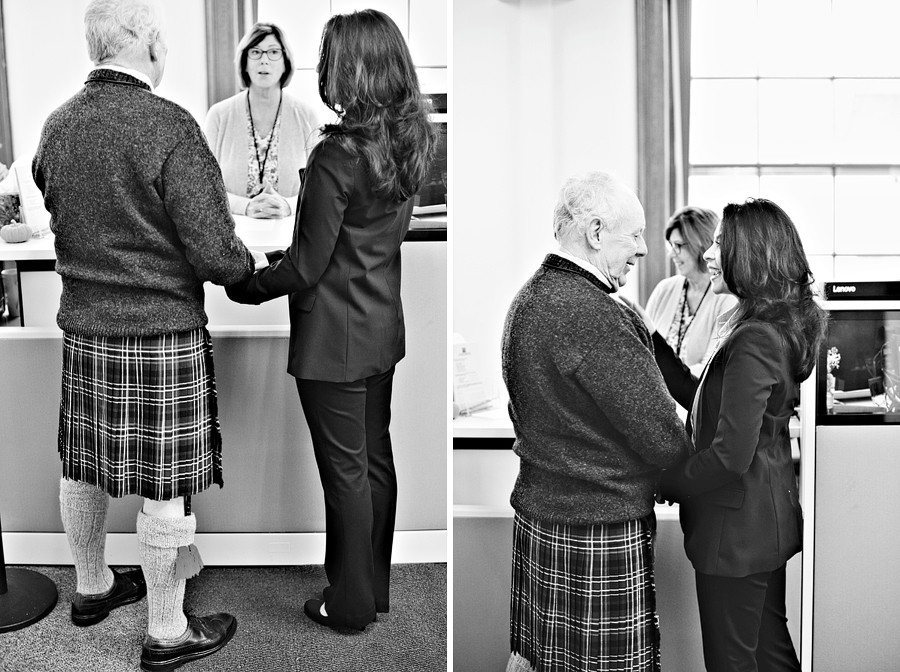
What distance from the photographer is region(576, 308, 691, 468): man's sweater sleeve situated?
160 centimetres

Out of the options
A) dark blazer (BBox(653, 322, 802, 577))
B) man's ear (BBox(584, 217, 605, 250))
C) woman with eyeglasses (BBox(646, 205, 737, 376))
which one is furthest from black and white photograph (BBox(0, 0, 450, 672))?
woman with eyeglasses (BBox(646, 205, 737, 376))

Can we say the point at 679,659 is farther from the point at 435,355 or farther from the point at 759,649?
the point at 435,355

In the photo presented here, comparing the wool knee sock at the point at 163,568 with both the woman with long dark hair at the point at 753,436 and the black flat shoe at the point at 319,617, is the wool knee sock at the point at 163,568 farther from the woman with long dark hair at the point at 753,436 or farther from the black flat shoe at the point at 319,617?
the woman with long dark hair at the point at 753,436

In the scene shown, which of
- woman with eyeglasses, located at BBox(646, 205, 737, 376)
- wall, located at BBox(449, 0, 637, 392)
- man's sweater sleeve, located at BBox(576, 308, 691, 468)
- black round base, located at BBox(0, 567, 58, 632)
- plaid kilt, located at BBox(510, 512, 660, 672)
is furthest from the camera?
wall, located at BBox(449, 0, 637, 392)

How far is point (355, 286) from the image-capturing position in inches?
68.6

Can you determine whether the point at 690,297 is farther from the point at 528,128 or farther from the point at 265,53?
the point at 265,53

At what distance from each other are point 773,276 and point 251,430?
120cm

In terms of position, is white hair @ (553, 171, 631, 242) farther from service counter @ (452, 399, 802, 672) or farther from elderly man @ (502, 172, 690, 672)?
service counter @ (452, 399, 802, 672)

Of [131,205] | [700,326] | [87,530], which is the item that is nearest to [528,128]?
[700,326]

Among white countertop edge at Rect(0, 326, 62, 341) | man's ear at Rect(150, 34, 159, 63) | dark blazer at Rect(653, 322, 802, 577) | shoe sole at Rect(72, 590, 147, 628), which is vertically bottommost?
shoe sole at Rect(72, 590, 147, 628)

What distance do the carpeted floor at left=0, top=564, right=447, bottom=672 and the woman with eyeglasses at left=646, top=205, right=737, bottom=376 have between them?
50.7 inches

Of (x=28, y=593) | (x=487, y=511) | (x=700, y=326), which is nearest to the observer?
(x=28, y=593)

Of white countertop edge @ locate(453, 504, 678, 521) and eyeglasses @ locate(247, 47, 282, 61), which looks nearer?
eyeglasses @ locate(247, 47, 282, 61)

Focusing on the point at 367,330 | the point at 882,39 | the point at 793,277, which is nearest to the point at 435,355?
the point at 367,330
